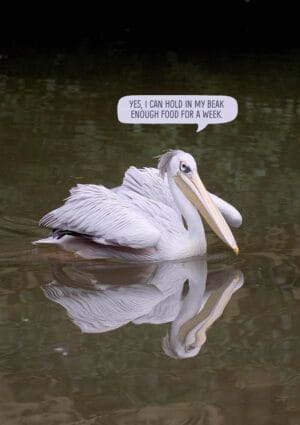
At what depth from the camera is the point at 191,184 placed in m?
4.86

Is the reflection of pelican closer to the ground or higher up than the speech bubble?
closer to the ground

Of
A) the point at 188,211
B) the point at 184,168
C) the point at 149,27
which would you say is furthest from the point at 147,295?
the point at 149,27

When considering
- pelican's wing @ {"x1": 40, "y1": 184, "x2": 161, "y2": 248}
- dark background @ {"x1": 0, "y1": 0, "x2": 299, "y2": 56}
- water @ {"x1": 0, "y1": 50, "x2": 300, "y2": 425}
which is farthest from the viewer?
dark background @ {"x1": 0, "y1": 0, "x2": 299, "y2": 56}

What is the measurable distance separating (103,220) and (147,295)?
1.47 ft

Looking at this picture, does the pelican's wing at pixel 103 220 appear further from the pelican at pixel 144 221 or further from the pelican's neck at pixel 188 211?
the pelican's neck at pixel 188 211

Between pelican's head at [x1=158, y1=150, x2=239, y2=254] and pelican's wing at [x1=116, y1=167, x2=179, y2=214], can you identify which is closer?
pelican's head at [x1=158, y1=150, x2=239, y2=254]

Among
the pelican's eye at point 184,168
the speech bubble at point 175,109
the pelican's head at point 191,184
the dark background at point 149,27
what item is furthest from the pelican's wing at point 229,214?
the dark background at point 149,27

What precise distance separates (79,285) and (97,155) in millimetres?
2066

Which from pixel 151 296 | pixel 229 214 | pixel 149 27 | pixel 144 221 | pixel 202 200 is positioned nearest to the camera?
pixel 151 296

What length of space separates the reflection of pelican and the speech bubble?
666 millimetres

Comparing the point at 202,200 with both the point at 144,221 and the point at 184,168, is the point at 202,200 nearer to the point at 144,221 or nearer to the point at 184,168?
Result: the point at 184,168

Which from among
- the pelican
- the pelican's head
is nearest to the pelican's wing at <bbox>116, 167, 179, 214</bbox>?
the pelican

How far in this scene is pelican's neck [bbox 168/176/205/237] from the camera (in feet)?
16.0

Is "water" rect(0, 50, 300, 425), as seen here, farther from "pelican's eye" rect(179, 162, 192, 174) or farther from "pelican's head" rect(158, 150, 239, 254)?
"pelican's eye" rect(179, 162, 192, 174)
